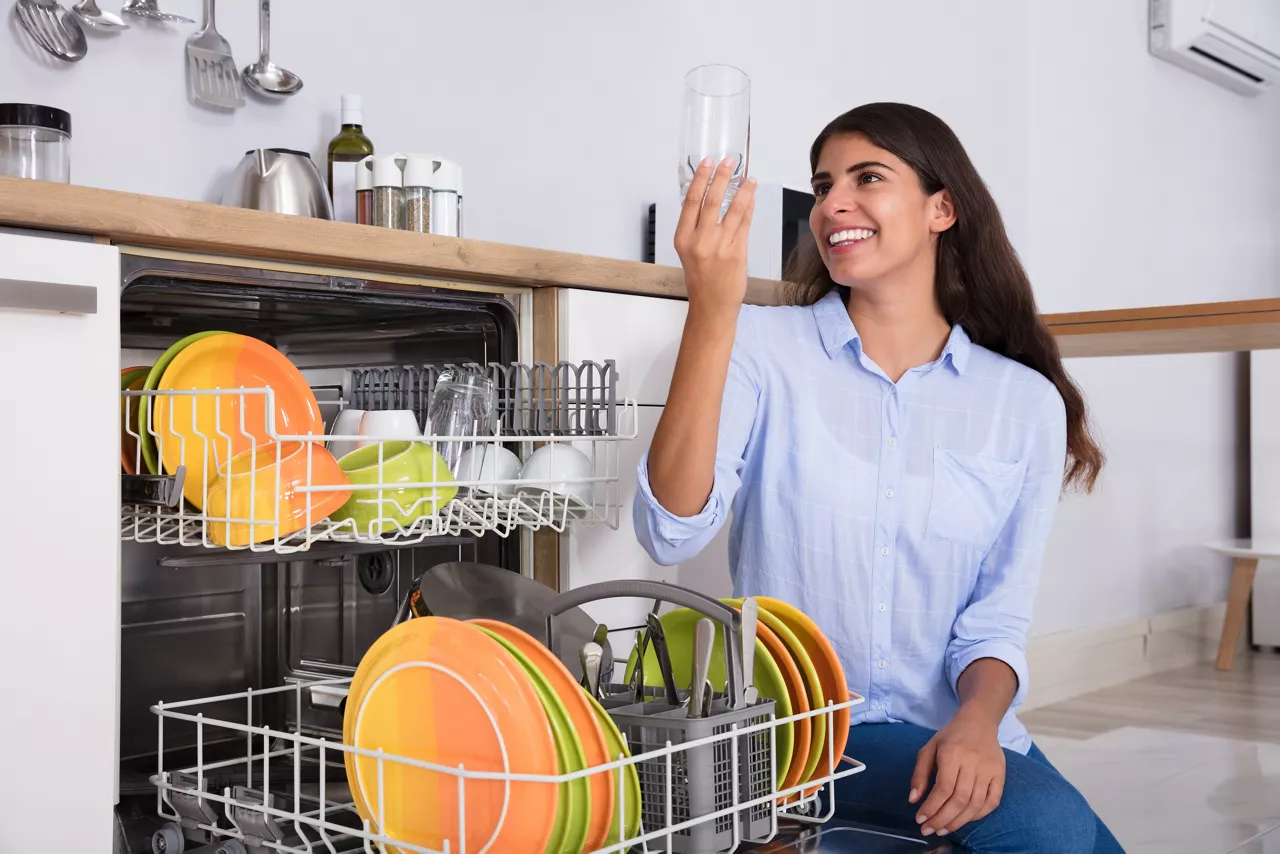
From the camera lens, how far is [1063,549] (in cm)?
346

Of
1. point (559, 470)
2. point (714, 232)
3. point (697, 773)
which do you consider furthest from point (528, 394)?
point (697, 773)

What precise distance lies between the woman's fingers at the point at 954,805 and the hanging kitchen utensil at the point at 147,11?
1.32 meters

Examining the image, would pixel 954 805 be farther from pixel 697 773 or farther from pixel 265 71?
pixel 265 71

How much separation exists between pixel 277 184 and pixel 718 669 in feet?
2.78

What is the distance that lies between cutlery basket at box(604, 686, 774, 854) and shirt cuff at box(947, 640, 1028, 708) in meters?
0.50

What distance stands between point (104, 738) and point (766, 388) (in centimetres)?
83

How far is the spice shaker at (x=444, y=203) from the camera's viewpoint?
1681mm

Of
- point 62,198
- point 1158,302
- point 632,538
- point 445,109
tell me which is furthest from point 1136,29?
point 62,198

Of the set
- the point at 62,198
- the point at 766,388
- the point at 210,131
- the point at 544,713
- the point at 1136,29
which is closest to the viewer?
the point at 544,713

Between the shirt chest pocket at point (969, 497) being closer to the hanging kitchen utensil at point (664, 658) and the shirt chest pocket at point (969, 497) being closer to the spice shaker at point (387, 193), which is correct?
the hanging kitchen utensil at point (664, 658)

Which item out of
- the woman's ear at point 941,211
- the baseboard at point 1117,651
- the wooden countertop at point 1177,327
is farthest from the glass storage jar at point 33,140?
the baseboard at point 1117,651

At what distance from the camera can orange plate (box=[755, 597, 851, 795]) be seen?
115cm

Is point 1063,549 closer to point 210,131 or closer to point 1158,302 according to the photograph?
point 1158,302

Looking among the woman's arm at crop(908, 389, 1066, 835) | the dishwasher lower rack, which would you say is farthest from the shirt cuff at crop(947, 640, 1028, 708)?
the dishwasher lower rack
